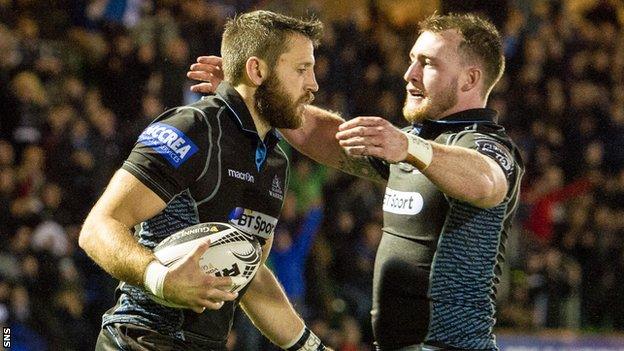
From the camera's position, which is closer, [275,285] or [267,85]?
[267,85]

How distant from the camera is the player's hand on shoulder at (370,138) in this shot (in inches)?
175

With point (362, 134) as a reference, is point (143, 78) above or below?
above

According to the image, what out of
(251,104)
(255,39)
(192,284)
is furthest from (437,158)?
(192,284)

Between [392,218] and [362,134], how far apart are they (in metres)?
1.02

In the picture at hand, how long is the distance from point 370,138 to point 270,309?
4.40 feet

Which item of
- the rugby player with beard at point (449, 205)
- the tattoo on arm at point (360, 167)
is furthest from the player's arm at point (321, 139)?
the rugby player with beard at point (449, 205)

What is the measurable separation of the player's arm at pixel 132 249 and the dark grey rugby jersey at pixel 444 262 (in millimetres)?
1175

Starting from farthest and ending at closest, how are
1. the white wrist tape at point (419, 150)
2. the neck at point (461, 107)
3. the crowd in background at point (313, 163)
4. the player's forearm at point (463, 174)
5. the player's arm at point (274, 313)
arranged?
the crowd in background at point (313, 163), the neck at point (461, 107), the player's arm at point (274, 313), the player's forearm at point (463, 174), the white wrist tape at point (419, 150)

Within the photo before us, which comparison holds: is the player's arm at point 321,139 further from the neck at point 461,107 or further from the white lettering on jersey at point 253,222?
the white lettering on jersey at point 253,222

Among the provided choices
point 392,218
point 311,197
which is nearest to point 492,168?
point 392,218

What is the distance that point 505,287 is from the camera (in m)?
12.1

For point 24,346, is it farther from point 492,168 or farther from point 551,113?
point 551,113

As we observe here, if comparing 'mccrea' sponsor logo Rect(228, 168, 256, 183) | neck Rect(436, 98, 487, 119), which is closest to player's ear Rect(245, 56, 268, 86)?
'mccrea' sponsor logo Rect(228, 168, 256, 183)

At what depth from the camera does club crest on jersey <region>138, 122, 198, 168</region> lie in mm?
4645
